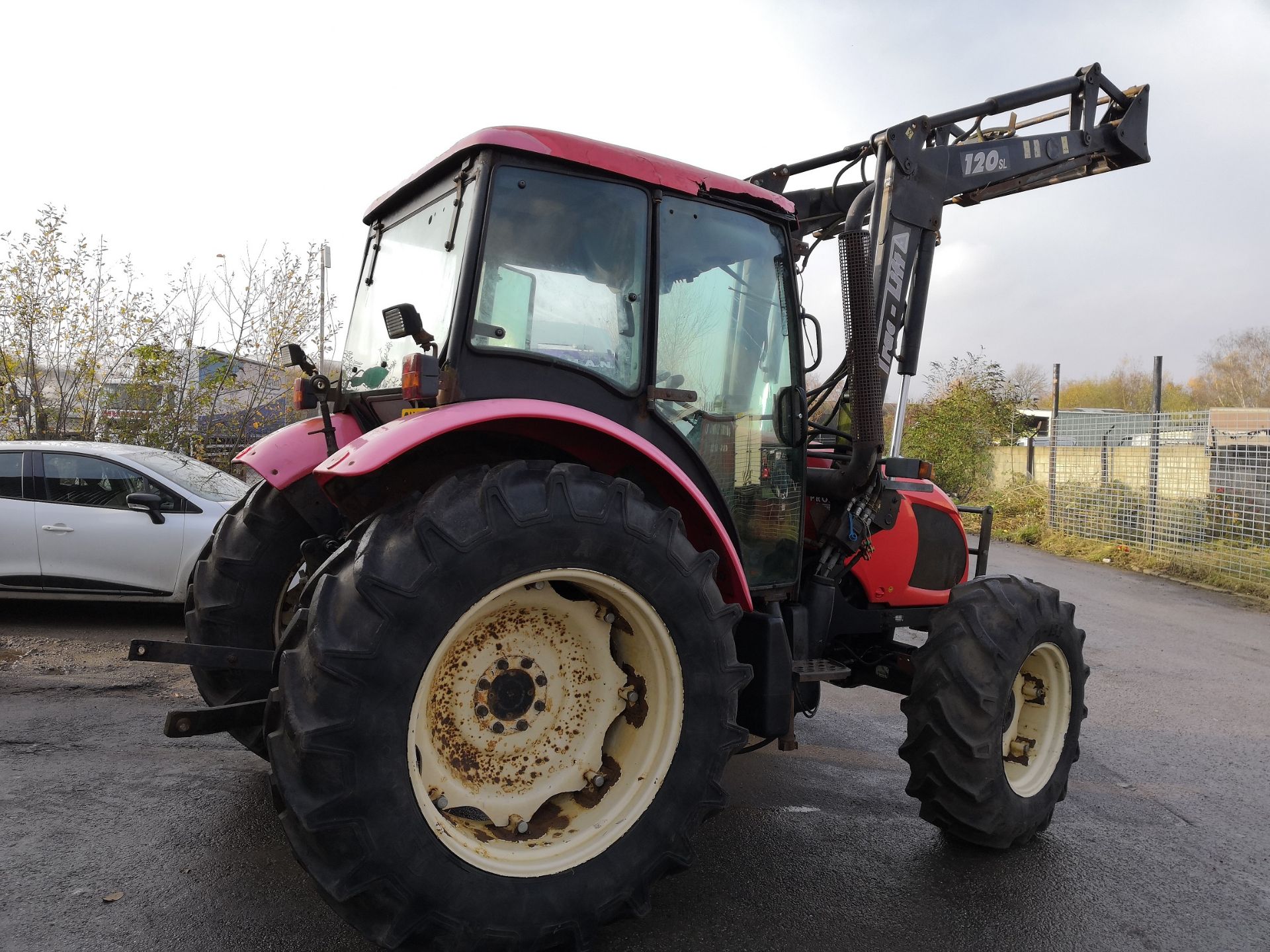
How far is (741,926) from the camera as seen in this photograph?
9.76ft

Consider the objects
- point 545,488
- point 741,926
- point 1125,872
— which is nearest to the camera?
point 545,488

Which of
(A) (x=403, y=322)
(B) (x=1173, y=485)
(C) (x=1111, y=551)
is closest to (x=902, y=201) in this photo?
(A) (x=403, y=322)

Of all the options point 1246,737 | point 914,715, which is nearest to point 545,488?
point 914,715

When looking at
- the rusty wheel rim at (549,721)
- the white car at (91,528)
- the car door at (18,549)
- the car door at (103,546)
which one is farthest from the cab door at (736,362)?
the car door at (18,549)

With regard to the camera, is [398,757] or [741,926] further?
[741,926]

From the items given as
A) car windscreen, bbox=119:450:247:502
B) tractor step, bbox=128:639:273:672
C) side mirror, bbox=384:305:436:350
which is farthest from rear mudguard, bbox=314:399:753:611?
car windscreen, bbox=119:450:247:502

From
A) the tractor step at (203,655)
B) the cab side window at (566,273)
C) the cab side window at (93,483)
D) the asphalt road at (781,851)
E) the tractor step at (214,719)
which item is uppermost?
the cab side window at (566,273)

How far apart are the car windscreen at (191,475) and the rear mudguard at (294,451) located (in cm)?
403

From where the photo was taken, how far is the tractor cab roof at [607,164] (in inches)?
114

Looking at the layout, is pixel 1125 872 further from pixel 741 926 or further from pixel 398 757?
pixel 398 757

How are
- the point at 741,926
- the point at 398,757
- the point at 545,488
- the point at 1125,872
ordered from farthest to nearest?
the point at 1125,872
the point at 741,926
the point at 545,488
the point at 398,757

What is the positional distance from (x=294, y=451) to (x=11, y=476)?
16.6 feet

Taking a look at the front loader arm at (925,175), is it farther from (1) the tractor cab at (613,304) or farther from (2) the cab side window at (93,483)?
(2) the cab side window at (93,483)

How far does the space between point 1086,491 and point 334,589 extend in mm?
15822
